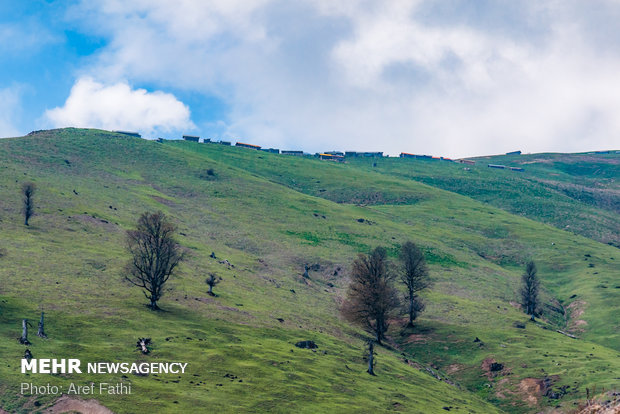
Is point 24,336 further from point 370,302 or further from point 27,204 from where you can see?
point 27,204

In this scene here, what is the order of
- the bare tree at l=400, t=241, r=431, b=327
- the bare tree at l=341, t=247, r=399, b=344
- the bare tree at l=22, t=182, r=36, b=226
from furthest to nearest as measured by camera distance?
the bare tree at l=22, t=182, r=36, b=226 < the bare tree at l=400, t=241, r=431, b=327 < the bare tree at l=341, t=247, r=399, b=344

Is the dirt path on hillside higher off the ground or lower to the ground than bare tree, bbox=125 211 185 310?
lower

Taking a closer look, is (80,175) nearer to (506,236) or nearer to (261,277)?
(261,277)

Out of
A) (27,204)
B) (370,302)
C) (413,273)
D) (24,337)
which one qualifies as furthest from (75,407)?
(413,273)

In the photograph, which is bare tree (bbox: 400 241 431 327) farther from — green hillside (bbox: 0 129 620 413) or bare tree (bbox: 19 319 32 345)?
bare tree (bbox: 19 319 32 345)

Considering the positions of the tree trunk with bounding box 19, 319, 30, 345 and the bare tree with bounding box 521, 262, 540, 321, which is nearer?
the tree trunk with bounding box 19, 319, 30, 345

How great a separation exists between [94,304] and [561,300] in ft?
309

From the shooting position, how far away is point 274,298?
294ft

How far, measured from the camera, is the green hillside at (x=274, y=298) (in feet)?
176

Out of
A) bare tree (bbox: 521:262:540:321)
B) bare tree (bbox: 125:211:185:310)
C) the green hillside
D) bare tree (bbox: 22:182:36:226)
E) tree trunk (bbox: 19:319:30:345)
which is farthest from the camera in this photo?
bare tree (bbox: 521:262:540:321)

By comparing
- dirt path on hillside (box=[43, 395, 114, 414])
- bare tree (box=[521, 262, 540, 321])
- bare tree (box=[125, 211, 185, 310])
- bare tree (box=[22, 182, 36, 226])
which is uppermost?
bare tree (box=[22, 182, 36, 226])

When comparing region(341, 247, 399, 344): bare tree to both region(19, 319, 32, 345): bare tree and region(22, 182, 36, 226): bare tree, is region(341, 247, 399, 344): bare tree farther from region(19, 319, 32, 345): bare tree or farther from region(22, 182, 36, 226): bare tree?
region(22, 182, 36, 226): bare tree

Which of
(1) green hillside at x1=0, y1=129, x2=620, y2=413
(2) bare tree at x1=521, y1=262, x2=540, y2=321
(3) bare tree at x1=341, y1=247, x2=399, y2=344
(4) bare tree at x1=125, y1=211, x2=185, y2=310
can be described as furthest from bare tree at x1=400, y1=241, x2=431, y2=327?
(4) bare tree at x1=125, y1=211, x2=185, y2=310

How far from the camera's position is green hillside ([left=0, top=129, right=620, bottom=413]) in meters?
53.6
